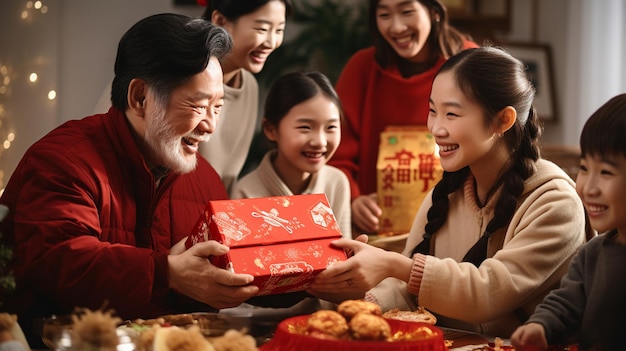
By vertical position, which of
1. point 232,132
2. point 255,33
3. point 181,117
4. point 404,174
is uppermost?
point 255,33

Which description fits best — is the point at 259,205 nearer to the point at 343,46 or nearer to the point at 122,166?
the point at 122,166

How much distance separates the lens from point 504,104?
5.98ft

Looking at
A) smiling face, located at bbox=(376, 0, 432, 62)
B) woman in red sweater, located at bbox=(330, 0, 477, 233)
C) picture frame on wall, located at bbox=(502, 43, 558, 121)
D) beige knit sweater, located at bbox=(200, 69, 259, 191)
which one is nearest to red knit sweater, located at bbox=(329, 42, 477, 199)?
woman in red sweater, located at bbox=(330, 0, 477, 233)

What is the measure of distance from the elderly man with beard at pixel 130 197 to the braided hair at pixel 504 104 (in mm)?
546

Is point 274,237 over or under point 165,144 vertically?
under

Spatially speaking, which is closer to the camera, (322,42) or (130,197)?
(130,197)

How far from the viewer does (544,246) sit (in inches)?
66.9

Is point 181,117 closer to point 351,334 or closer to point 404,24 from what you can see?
point 351,334

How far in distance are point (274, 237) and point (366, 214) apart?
0.96 m

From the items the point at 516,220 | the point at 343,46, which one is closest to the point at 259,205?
the point at 516,220

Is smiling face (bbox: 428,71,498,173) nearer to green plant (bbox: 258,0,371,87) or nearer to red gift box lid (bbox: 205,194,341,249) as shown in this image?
red gift box lid (bbox: 205,194,341,249)

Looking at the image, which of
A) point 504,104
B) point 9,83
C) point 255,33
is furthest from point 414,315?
point 9,83

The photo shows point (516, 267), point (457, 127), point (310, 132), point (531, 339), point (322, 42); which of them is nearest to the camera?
point (531, 339)

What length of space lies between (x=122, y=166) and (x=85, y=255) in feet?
0.91
